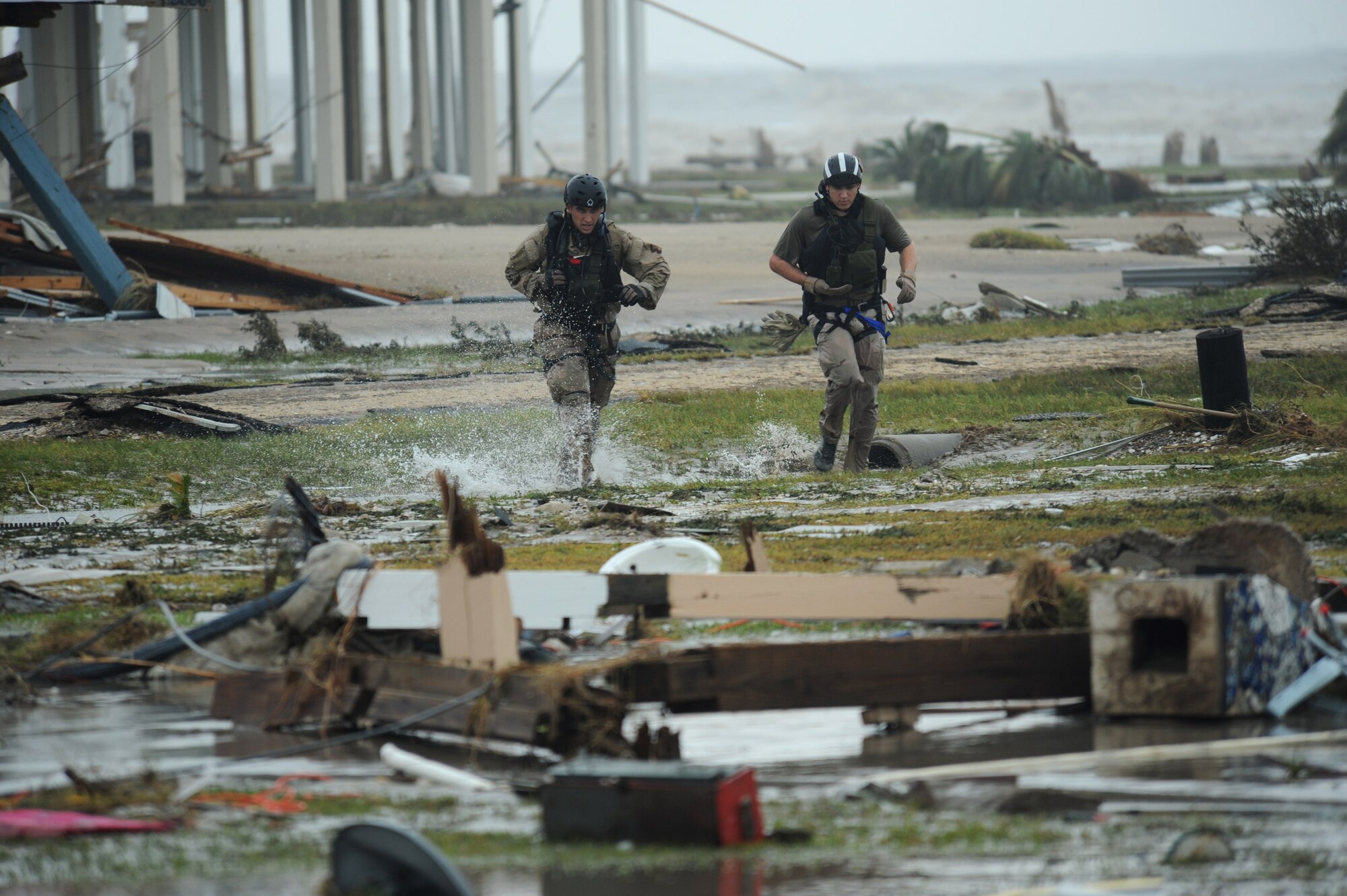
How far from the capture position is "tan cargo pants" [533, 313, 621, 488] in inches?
424

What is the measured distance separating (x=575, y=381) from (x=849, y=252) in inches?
74.7

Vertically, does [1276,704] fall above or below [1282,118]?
below

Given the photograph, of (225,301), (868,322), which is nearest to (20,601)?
(868,322)

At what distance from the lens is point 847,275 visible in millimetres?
10602

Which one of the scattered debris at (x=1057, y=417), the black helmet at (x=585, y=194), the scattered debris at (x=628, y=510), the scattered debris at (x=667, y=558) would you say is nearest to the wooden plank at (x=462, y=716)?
the scattered debris at (x=667, y=558)

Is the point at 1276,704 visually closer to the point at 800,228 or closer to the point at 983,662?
the point at 983,662

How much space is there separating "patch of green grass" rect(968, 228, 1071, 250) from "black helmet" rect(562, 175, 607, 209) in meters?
21.7

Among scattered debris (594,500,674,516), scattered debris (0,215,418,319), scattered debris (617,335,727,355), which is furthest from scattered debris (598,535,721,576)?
scattered debris (0,215,418,319)

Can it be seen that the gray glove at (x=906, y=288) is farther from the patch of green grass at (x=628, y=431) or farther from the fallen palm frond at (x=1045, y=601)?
the fallen palm frond at (x=1045, y=601)

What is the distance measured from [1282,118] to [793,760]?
133912 mm

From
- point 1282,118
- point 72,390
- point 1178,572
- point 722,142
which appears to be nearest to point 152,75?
point 72,390

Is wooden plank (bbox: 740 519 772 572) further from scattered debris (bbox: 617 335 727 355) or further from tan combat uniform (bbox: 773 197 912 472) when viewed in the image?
scattered debris (bbox: 617 335 727 355)

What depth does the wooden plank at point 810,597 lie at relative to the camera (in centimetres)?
587

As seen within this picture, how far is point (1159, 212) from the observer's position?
4353 centimetres
